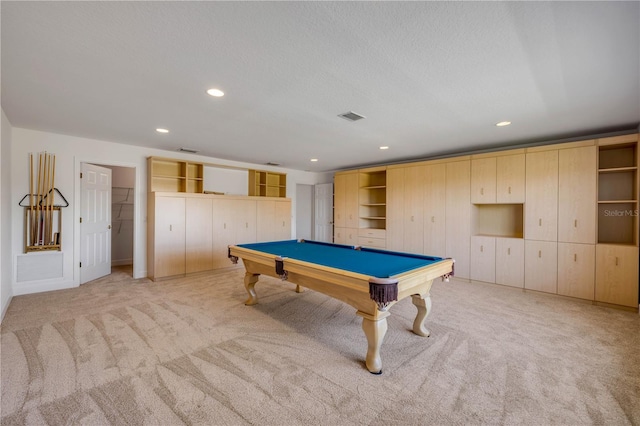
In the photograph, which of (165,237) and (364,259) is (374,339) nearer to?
(364,259)

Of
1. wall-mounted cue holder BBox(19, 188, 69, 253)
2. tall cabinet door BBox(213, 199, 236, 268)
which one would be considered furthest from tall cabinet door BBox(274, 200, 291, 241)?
wall-mounted cue holder BBox(19, 188, 69, 253)

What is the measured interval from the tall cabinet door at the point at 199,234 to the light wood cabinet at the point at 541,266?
17.9 ft

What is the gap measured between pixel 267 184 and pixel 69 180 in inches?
142

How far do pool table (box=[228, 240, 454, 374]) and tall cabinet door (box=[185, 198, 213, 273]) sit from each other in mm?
2164

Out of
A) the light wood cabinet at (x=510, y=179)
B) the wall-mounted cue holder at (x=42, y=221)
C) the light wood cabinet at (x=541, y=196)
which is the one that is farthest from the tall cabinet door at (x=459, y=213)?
the wall-mounted cue holder at (x=42, y=221)

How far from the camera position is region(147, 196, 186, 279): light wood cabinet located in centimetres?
466

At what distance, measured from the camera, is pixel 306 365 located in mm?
2125

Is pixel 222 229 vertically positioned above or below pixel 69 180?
below

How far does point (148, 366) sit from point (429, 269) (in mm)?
2405

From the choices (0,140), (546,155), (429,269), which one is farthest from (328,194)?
(0,140)

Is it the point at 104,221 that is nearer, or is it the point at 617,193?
the point at 617,193

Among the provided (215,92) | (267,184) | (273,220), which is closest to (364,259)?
(215,92)

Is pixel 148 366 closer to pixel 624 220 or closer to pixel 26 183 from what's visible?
pixel 26 183

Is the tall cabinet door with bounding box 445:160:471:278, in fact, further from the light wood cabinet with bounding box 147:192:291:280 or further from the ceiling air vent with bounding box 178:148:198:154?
the ceiling air vent with bounding box 178:148:198:154
